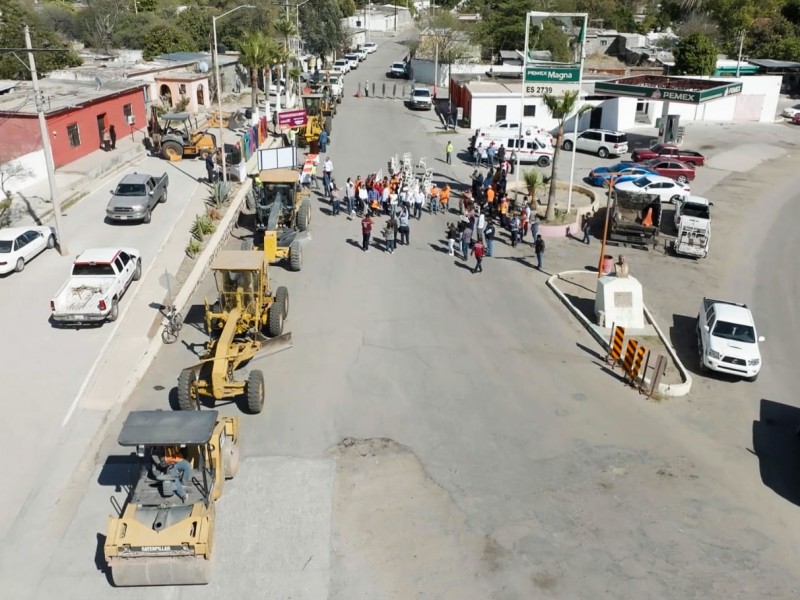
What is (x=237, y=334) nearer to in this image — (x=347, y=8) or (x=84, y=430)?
(x=84, y=430)

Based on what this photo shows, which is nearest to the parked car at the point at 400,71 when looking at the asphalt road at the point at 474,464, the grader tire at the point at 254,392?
the asphalt road at the point at 474,464

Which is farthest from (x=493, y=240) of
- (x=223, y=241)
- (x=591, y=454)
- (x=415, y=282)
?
(x=591, y=454)

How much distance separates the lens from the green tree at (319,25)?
7012 centimetres

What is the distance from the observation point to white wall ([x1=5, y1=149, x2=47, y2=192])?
30.0 meters

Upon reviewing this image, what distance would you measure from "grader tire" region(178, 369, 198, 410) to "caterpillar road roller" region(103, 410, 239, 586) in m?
3.11

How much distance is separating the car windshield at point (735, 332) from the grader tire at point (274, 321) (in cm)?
1142

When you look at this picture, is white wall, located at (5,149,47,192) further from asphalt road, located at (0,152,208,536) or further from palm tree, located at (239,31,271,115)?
palm tree, located at (239,31,271,115)

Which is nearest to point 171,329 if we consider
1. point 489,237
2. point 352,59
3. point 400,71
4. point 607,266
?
point 489,237

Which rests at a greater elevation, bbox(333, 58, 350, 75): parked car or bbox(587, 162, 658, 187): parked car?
bbox(333, 58, 350, 75): parked car

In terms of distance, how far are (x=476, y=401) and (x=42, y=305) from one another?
42.5 feet

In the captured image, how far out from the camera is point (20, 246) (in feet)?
73.4

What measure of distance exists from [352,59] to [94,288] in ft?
214

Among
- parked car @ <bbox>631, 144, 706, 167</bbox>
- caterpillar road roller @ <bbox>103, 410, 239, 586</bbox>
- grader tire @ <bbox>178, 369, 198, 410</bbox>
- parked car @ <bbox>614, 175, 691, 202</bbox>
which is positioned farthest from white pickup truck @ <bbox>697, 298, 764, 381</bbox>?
parked car @ <bbox>631, 144, 706, 167</bbox>

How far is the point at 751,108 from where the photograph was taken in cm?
5334
